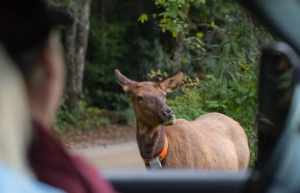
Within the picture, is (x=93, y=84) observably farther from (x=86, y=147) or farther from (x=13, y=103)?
(x=13, y=103)

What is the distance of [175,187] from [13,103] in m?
2.09

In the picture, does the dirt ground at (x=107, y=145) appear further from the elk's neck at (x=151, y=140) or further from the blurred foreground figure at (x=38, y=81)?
the blurred foreground figure at (x=38, y=81)

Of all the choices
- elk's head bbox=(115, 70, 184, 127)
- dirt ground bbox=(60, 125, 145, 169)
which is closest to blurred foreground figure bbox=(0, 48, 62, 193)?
elk's head bbox=(115, 70, 184, 127)

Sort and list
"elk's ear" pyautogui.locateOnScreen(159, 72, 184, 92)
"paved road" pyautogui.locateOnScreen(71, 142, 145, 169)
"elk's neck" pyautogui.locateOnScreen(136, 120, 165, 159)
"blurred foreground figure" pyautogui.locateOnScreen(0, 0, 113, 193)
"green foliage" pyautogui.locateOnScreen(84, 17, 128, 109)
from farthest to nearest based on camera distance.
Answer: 1. "green foliage" pyautogui.locateOnScreen(84, 17, 128, 109)
2. "paved road" pyautogui.locateOnScreen(71, 142, 145, 169)
3. "elk's ear" pyautogui.locateOnScreen(159, 72, 184, 92)
4. "elk's neck" pyautogui.locateOnScreen(136, 120, 165, 159)
5. "blurred foreground figure" pyautogui.locateOnScreen(0, 0, 113, 193)

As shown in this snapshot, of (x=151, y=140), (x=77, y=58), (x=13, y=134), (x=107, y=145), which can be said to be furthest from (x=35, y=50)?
(x=77, y=58)

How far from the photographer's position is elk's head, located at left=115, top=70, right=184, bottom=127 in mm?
10117

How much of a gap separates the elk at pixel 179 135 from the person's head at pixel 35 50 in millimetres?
7806

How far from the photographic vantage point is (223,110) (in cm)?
1167

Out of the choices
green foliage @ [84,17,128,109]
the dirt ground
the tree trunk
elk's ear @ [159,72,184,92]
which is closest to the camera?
elk's ear @ [159,72,184,92]

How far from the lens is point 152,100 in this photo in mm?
10336

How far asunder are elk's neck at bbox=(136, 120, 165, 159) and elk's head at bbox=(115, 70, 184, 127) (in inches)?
2.6

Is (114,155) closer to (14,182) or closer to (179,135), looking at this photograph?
(179,135)

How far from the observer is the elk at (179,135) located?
10141 millimetres

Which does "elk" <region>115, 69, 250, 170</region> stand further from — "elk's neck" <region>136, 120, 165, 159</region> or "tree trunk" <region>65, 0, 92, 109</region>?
"tree trunk" <region>65, 0, 92, 109</region>
